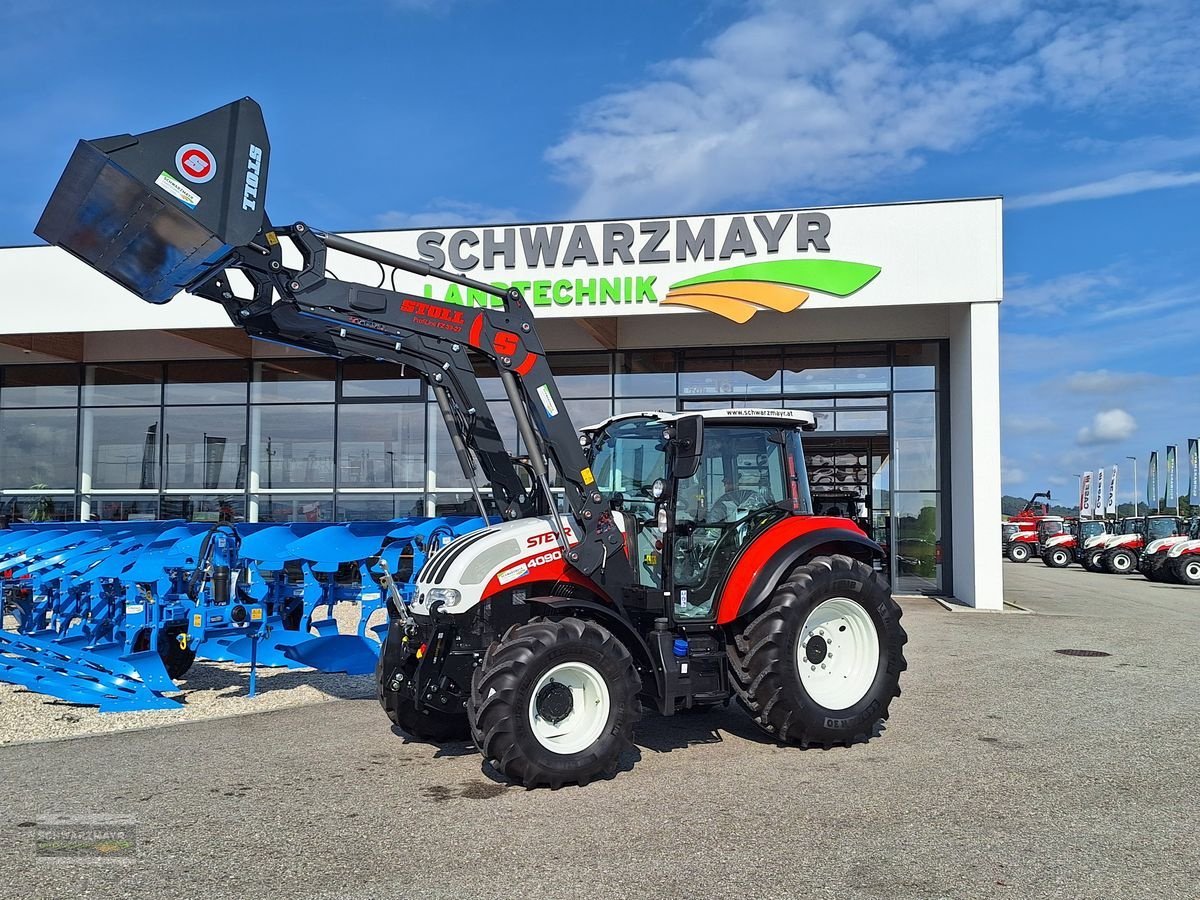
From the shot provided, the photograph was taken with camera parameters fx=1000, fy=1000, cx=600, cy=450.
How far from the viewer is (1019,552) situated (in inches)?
1427

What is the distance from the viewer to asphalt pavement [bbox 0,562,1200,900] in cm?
445

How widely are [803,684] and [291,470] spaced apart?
14835 mm

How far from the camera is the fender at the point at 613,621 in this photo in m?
6.23

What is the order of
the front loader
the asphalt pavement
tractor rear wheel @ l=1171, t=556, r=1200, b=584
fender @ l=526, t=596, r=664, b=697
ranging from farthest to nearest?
tractor rear wheel @ l=1171, t=556, r=1200, b=584 → fender @ l=526, t=596, r=664, b=697 → the front loader → the asphalt pavement

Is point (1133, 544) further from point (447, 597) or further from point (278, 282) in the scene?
point (278, 282)

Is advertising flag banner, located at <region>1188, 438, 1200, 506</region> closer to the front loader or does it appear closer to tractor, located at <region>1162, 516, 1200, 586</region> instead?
tractor, located at <region>1162, 516, 1200, 586</region>

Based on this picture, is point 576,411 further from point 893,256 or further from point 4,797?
point 4,797

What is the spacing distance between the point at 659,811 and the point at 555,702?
2.94 ft

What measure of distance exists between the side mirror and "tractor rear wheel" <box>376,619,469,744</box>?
7.12 feet

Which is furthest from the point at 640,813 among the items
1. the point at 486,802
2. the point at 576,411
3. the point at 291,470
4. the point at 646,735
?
the point at 291,470

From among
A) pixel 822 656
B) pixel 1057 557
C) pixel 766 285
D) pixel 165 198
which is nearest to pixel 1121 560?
pixel 1057 557

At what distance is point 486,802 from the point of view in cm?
557

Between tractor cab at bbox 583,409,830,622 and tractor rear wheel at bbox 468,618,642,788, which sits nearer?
tractor rear wheel at bbox 468,618,642,788

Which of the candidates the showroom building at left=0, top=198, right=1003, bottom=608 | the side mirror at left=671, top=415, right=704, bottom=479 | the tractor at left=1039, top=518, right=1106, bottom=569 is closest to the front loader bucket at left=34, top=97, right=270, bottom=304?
the side mirror at left=671, top=415, right=704, bottom=479
